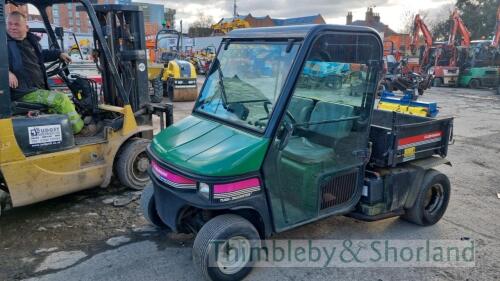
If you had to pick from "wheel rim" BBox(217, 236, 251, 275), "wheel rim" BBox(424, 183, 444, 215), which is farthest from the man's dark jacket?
"wheel rim" BBox(424, 183, 444, 215)

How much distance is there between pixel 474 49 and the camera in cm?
2000

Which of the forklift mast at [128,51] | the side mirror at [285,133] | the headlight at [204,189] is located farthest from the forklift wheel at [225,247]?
the forklift mast at [128,51]

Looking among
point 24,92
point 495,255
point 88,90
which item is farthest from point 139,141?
point 495,255

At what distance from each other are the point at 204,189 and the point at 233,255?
650 millimetres

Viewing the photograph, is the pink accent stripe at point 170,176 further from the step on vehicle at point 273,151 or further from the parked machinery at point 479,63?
the parked machinery at point 479,63

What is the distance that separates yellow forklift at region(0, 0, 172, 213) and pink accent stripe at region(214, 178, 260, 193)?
87.3 inches

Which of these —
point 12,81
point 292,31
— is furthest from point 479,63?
point 12,81

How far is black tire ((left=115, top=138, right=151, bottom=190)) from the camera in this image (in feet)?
16.1

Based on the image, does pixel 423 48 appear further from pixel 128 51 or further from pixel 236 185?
pixel 236 185

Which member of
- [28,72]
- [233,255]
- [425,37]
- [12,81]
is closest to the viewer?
[233,255]

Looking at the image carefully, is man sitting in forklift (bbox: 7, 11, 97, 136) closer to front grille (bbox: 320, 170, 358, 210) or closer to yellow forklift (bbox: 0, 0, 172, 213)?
yellow forklift (bbox: 0, 0, 172, 213)

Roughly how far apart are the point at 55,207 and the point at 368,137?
11.7ft

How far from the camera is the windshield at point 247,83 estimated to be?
3096 mm

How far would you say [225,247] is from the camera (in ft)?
9.96
